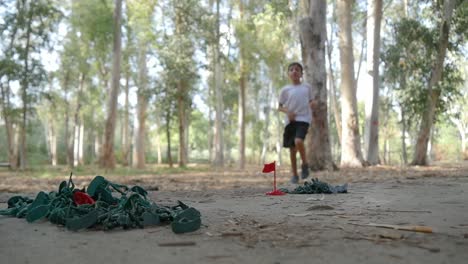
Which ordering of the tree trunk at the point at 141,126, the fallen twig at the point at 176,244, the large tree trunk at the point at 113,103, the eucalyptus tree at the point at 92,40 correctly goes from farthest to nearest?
the tree trunk at the point at 141,126 → the eucalyptus tree at the point at 92,40 → the large tree trunk at the point at 113,103 → the fallen twig at the point at 176,244

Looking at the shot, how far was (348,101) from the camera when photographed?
1427 cm

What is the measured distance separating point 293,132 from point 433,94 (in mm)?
9059

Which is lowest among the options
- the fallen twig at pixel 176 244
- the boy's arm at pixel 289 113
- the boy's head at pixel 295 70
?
the fallen twig at pixel 176 244

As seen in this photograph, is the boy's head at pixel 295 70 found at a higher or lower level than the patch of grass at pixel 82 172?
higher

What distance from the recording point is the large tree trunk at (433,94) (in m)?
13.7

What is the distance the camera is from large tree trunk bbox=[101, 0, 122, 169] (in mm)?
14859

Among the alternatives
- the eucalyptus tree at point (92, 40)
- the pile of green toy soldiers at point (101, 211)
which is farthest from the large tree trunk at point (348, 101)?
the pile of green toy soldiers at point (101, 211)

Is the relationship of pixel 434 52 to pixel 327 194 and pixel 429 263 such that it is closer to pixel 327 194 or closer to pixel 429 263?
pixel 327 194

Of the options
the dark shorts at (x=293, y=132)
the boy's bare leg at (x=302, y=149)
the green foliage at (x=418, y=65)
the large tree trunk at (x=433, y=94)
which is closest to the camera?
the boy's bare leg at (x=302, y=149)

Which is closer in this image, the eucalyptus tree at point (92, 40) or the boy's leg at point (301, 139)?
the boy's leg at point (301, 139)

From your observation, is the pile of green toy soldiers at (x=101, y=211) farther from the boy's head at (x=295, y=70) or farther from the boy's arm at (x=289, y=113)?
the boy's head at (x=295, y=70)

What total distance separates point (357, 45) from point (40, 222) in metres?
34.3

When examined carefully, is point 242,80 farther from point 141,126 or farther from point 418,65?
point 418,65

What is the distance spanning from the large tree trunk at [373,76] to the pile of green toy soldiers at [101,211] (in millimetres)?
13133
